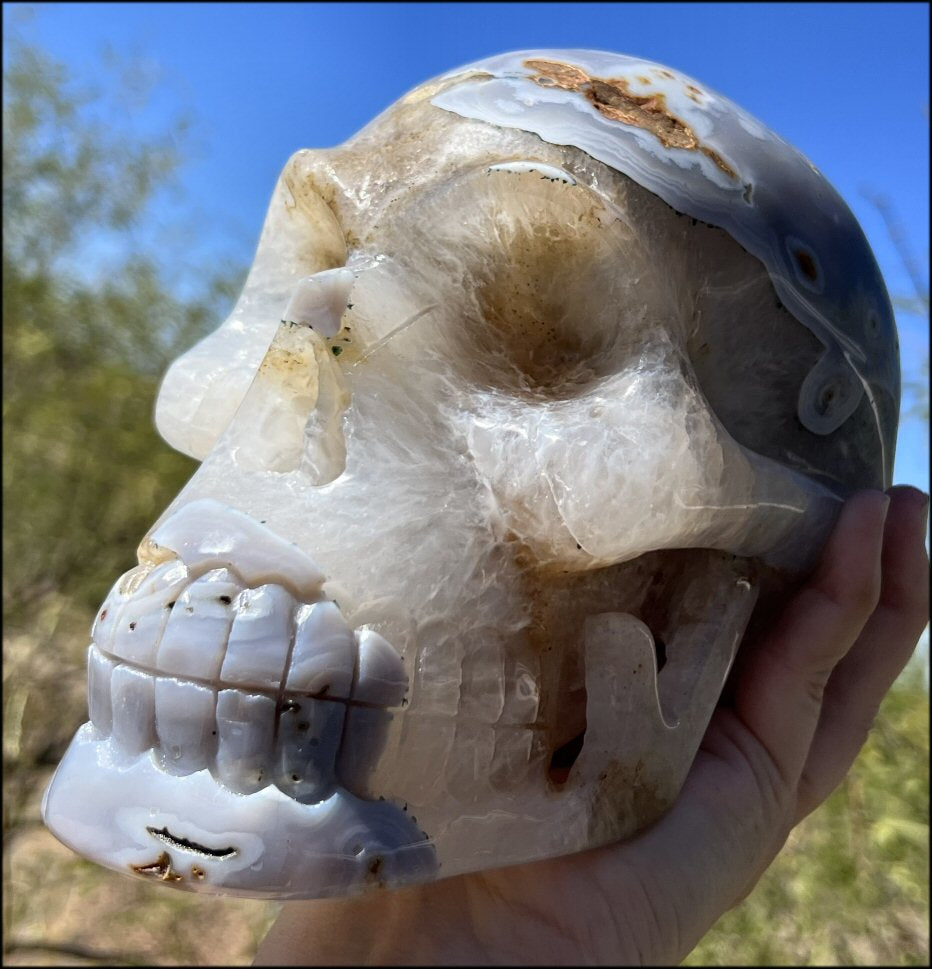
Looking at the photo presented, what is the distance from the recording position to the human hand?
20.6 inches

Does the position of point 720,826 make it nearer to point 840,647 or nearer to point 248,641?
point 840,647

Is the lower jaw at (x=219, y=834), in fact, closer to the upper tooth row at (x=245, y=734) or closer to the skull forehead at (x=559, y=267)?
the upper tooth row at (x=245, y=734)

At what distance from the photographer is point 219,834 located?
17.1 inches

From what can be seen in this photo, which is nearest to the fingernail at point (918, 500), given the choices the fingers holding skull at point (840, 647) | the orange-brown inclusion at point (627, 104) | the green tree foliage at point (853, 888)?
the fingers holding skull at point (840, 647)

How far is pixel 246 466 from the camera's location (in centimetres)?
53

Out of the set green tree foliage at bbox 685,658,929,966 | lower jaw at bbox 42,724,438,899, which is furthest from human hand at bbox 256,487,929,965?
green tree foliage at bbox 685,658,929,966

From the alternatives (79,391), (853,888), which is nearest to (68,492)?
(79,391)

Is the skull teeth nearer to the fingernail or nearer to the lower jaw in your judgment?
the lower jaw

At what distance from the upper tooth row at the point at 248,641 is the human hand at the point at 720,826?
0.17 meters

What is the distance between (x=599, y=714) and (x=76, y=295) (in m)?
2.46

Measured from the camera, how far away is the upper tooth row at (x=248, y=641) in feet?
1.47

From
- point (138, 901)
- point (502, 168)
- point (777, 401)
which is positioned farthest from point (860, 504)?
point (138, 901)

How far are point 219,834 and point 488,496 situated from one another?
0.25 m

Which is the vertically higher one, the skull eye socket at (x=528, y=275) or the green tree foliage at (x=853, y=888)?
the skull eye socket at (x=528, y=275)
